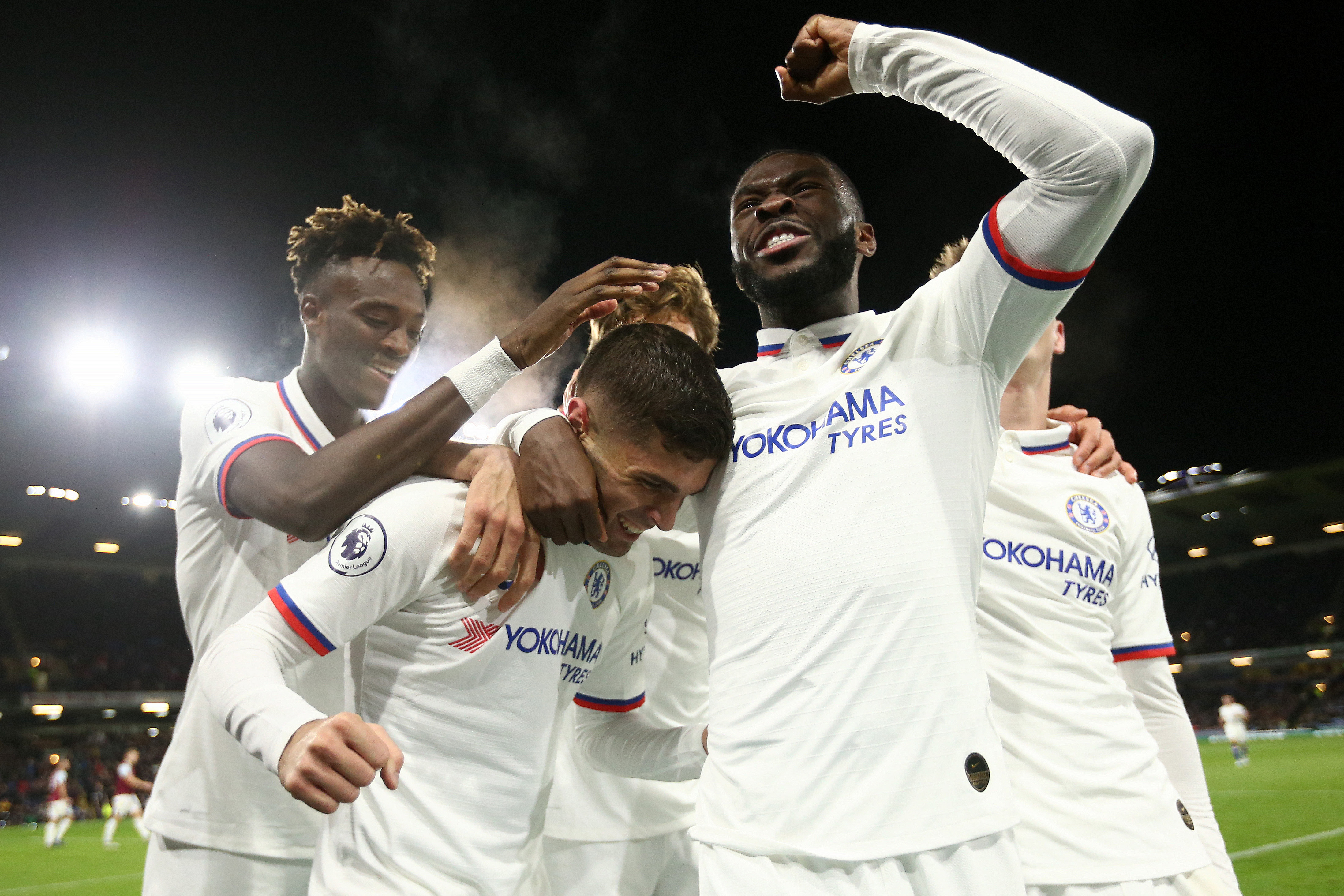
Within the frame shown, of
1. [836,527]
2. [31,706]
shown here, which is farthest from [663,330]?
[31,706]

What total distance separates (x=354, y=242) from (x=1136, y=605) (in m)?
3.07

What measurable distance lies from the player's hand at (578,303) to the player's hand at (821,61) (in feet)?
1.91

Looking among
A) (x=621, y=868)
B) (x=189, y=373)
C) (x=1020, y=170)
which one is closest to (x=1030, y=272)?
(x=1020, y=170)

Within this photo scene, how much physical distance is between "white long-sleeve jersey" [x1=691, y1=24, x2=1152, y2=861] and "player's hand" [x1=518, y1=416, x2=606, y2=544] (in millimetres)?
341

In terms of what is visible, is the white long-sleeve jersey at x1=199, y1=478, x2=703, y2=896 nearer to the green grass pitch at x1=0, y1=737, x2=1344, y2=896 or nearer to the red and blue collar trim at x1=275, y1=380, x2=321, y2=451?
the red and blue collar trim at x1=275, y1=380, x2=321, y2=451

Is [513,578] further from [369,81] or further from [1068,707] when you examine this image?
[369,81]

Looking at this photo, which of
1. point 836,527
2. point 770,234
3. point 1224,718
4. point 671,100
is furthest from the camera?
point 1224,718

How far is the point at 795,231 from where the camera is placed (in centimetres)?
242

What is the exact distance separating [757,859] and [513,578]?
824 mm

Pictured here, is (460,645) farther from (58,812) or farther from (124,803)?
(124,803)

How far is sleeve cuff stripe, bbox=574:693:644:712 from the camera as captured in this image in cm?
259

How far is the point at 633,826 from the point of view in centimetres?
278

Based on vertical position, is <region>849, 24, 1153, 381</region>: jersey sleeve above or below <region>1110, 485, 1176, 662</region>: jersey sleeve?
above

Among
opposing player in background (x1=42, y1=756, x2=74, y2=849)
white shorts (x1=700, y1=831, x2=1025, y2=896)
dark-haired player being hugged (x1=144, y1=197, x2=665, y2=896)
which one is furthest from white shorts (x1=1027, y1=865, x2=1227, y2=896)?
opposing player in background (x1=42, y1=756, x2=74, y2=849)
